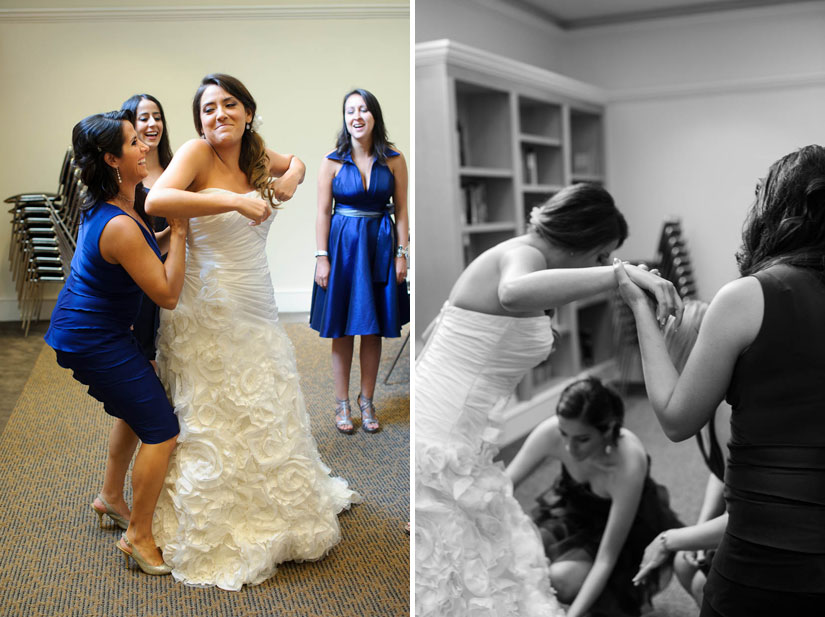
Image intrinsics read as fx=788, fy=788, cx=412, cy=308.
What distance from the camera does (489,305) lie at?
3.72ft

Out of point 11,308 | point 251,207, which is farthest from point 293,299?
Result: point 251,207

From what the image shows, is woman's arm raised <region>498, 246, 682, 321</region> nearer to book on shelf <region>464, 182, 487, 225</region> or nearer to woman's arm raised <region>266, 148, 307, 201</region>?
woman's arm raised <region>266, 148, 307, 201</region>

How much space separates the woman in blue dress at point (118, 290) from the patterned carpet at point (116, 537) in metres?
0.20

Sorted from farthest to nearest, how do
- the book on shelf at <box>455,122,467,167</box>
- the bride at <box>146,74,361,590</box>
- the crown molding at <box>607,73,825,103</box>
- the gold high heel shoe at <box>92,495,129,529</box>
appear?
the book on shelf at <box>455,122,467,167</box>, the gold high heel shoe at <box>92,495,129,529</box>, the bride at <box>146,74,361,590</box>, the crown molding at <box>607,73,825,103</box>

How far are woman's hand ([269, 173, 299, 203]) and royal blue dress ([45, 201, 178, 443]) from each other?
0.28 metres

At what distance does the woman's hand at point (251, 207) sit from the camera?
1465 millimetres

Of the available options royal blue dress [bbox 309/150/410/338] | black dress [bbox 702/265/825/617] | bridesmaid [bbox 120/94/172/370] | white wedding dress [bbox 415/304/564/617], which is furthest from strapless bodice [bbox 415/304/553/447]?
royal blue dress [bbox 309/150/410/338]

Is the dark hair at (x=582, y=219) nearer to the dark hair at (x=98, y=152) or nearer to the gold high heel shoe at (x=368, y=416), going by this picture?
the dark hair at (x=98, y=152)

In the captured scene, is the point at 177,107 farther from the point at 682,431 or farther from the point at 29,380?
the point at 682,431

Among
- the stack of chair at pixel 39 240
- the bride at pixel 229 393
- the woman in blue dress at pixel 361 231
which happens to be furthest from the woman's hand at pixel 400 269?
the stack of chair at pixel 39 240

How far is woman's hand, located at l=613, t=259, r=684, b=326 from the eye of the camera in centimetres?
Result: 80

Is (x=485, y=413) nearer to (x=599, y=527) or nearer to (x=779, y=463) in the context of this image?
(x=599, y=527)

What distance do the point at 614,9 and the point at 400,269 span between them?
124cm

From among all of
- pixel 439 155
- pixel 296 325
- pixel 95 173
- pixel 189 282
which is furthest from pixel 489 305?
pixel 296 325
